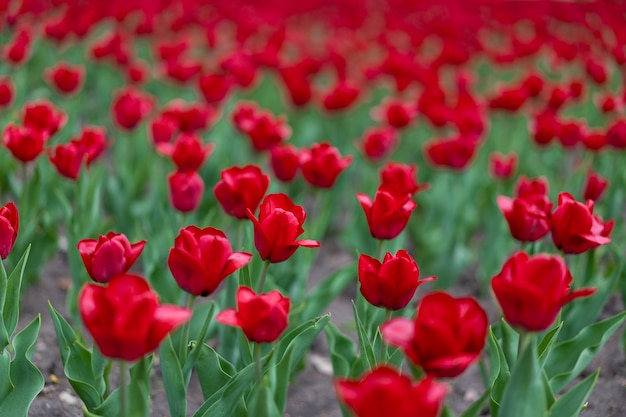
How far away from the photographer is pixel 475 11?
303 inches

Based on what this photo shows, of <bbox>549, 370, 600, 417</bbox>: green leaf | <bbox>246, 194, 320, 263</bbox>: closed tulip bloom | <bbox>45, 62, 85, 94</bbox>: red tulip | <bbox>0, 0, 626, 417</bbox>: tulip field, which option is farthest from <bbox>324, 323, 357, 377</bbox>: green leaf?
<bbox>45, 62, 85, 94</bbox>: red tulip

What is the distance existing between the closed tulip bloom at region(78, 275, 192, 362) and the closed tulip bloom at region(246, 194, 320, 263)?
1.48 ft

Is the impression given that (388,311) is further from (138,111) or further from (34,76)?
(34,76)

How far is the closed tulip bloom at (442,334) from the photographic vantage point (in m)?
1.19

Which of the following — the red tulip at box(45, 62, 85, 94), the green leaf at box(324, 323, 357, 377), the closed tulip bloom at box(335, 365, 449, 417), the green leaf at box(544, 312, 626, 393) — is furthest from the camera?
the red tulip at box(45, 62, 85, 94)

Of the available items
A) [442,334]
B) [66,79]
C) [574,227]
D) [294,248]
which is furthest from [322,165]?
[66,79]

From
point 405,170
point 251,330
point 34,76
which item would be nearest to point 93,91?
point 34,76

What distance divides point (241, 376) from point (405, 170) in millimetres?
956

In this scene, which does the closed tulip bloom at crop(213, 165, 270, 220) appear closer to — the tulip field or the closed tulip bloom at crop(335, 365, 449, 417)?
the tulip field

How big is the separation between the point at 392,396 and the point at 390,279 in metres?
0.50

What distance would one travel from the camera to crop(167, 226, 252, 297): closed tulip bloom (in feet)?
4.80

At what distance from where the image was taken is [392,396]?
41.2 inches

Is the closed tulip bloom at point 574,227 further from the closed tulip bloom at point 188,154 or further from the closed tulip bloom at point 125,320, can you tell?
the closed tulip bloom at point 188,154

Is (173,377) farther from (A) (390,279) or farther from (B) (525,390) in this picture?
(B) (525,390)
